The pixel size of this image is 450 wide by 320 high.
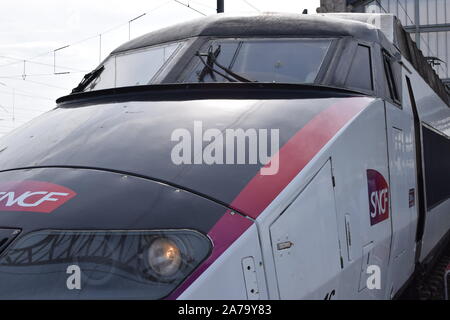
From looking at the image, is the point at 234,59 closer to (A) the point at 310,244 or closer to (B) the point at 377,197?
(B) the point at 377,197

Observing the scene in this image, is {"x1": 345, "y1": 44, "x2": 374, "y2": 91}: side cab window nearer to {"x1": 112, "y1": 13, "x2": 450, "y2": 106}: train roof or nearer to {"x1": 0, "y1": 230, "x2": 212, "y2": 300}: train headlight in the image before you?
{"x1": 112, "y1": 13, "x2": 450, "y2": 106}: train roof

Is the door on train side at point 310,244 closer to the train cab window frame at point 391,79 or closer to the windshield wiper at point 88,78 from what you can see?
the train cab window frame at point 391,79

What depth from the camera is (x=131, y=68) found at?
4.28m

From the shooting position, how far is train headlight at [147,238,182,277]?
6.82ft

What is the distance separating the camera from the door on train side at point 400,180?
153 inches

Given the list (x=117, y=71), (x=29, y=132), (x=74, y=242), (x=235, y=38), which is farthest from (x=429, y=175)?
(x=74, y=242)

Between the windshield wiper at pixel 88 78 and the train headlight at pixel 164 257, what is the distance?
2.61 metres

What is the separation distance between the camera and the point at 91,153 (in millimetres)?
2637

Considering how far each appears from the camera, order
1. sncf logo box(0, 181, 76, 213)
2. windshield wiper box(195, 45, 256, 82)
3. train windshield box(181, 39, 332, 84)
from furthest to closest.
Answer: train windshield box(181, 39, 332, 84) → windshield wiper box(195, 45, 256, 82) → sncf logo box(0, 181, 76, 213)

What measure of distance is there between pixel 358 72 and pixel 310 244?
165 cm

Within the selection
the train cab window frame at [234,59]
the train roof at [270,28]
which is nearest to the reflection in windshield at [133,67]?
the train roof at [270,28]

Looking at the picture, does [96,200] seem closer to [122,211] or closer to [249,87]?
[122,211]

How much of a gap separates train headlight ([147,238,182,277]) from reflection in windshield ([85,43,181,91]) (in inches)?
73.7

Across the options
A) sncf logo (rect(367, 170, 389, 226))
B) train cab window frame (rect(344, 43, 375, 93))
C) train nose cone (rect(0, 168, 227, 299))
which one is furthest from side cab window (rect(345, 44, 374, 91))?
train nose cone (rect(0, 168, 227, 299))
